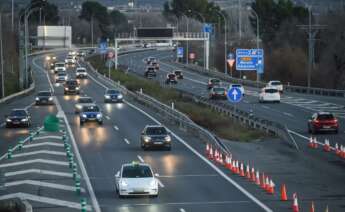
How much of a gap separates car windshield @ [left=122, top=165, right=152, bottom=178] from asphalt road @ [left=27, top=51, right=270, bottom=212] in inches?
29.1

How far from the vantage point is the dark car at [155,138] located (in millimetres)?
43750

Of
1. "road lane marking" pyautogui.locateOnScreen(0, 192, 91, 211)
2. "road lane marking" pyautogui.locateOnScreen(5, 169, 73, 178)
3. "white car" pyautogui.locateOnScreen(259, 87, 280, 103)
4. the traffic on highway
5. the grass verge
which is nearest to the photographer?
"road lane marking" pyautogui.locateOnScreen(0, 192, 91, 211)

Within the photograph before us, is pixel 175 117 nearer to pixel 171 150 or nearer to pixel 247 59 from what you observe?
pixel 171 150

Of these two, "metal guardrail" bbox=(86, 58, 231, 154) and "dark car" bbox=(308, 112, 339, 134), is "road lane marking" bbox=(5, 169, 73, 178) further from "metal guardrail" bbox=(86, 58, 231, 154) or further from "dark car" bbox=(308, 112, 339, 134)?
"dark car" bbox=(308, 112, 339, 134)

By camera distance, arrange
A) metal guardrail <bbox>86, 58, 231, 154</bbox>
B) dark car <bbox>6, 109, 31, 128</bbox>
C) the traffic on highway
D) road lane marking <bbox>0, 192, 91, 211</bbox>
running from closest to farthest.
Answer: road lane marking <bbox>0, 192, 91, 211</bbox>, the traffic on highway, metal guardrail <bbox>86, 58, 231, 154</bbox>, dark car <bbox>6, 109, 31, 128</bbox>

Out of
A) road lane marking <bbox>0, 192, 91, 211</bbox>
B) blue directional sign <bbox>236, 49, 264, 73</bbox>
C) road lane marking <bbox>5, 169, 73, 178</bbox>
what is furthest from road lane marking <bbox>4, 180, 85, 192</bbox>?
blue directional sign <bbox>236, 49, 264, 73</bbox>

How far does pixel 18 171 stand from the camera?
121 feet

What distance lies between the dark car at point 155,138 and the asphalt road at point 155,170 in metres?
0.42

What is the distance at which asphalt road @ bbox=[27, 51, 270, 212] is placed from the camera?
1117 inches

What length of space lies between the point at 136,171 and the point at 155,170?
692 centimetres

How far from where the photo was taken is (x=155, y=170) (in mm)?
36656

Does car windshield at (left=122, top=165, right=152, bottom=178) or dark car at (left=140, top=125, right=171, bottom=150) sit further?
dark car at (left=140, top=125, right=171, bottom=150)

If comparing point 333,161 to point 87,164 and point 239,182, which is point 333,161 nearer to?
point 239,182

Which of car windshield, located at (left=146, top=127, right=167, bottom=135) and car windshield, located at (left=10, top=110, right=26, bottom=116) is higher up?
car windshield, located at (left=146, top=127, right=167, bottom=135)
